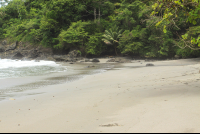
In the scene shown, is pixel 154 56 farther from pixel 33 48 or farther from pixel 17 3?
pixel 17 3

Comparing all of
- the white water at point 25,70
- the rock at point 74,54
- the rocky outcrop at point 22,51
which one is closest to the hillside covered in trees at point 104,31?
the rock at point 74,54

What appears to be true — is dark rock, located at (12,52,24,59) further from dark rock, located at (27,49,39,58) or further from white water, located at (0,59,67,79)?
white water, located at (0,59,67,79)

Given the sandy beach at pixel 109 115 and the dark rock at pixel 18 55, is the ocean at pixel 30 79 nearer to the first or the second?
the sandy beach at pixel 109 115

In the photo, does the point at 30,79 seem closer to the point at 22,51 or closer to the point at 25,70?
the point at 25,70

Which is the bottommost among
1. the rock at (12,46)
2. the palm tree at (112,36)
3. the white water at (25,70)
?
the white water at (25,70)

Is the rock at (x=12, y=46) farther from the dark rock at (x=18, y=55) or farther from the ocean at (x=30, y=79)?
the ocean at (x=30, y=79)

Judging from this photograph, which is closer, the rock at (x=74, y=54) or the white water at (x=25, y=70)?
the white water at (x=25, y=70)

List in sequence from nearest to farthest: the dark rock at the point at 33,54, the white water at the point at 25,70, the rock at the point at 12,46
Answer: the white water at the point at 25,70 → the dark rock at the point at 33,54 → the rock at the point at 12,46

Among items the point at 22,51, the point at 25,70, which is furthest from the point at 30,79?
the point at 22,51

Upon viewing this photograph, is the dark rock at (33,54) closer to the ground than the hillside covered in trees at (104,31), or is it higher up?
closer to the ground

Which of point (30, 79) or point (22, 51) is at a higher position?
point (22, 51)

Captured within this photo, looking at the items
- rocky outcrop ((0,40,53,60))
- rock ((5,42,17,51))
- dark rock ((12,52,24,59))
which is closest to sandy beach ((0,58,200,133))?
rocky outcrop ((0,40,53,60))

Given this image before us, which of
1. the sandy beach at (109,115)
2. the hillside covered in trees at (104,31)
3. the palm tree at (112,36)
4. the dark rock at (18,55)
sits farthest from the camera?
the dark rock at (18,55)

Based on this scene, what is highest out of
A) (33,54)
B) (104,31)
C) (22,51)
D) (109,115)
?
(104,31)
